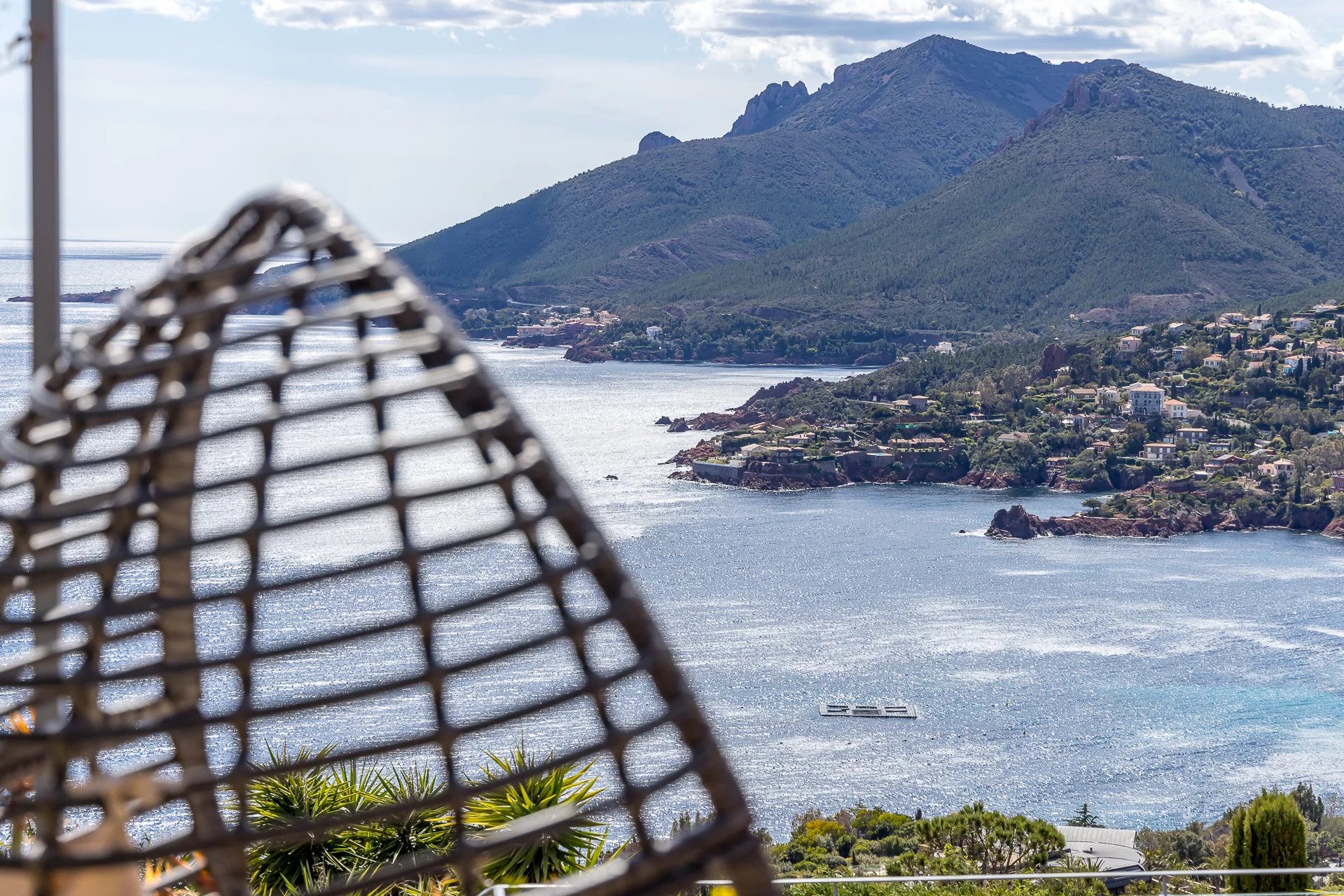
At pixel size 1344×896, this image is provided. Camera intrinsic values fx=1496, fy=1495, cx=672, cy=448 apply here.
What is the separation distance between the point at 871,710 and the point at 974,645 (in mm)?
4589

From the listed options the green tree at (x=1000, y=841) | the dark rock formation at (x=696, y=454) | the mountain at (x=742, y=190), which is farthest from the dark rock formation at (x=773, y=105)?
the green tree at (x=1000, y=841)

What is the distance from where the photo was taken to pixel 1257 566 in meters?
38.4

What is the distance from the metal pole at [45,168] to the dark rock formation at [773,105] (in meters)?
121

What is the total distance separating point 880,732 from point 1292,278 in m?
48.0

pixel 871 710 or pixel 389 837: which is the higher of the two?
pixel 389 837

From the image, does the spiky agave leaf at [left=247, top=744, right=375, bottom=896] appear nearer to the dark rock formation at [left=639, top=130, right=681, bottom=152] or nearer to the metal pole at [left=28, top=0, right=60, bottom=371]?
the metal pole at [left=28, top=0, right=60, bottom=371]

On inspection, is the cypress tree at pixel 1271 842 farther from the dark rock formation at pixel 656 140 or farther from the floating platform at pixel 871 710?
the dark rock formation at pixel 656 140

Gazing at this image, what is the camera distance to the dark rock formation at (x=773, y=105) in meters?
122

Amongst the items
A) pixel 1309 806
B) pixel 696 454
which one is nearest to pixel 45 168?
pixel 1309 806

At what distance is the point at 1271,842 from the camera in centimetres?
663

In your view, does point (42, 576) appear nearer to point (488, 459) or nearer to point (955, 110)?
point (488, 459)

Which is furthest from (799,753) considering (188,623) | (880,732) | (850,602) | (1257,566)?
(188,623)

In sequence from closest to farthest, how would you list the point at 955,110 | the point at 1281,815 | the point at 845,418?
1. the point at 1281,815
2. the point at 845,418
3. the point at 955,110

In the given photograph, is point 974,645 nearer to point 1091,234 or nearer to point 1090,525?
point 1090,525
